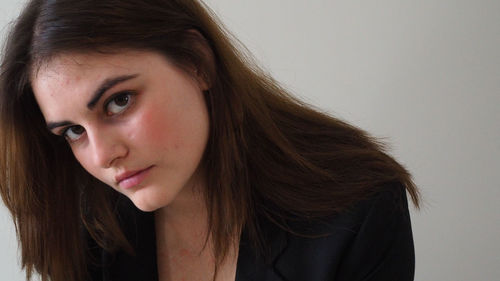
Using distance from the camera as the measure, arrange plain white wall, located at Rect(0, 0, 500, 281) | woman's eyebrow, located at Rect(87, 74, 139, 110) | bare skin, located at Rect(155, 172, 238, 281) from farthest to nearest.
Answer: plain white wall, located at Rect(0, 0, 500, 281)
bare skin, located at Rect(155, 172, 238, 281)
woman's eyebrow, located at Rect(87, 74, 139, 110)

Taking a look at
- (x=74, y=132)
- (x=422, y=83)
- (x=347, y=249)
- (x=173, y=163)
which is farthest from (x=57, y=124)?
(x=422, y=83)

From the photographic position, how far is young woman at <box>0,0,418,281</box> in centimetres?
71

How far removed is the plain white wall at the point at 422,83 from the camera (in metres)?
1.26

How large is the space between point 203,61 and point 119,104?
0.14 metres

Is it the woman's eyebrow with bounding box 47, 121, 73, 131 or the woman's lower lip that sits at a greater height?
the woman's eyebrow with bounding box 47, 121, 73, 131

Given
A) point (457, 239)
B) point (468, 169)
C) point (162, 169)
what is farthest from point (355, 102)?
point (162, 169)

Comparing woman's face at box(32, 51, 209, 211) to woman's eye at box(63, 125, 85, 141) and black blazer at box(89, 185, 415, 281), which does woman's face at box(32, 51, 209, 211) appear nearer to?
woman's eye at box(63, 125, 85, 141)

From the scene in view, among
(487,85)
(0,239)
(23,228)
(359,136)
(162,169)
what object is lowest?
(0,239)

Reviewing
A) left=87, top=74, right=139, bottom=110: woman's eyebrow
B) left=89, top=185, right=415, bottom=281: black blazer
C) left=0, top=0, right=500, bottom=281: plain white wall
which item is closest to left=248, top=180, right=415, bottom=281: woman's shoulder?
left=89, top=185, right=415, bottom=281: black blazer

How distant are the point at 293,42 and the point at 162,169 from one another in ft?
2.24

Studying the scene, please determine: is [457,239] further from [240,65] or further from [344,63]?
[240,65]

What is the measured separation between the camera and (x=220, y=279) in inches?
37.1

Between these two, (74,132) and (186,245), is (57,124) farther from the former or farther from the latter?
(186,245)

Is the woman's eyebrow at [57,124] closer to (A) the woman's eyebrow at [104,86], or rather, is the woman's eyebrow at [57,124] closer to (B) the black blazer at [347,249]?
(A) the woman's eyebrow at [104,86]
